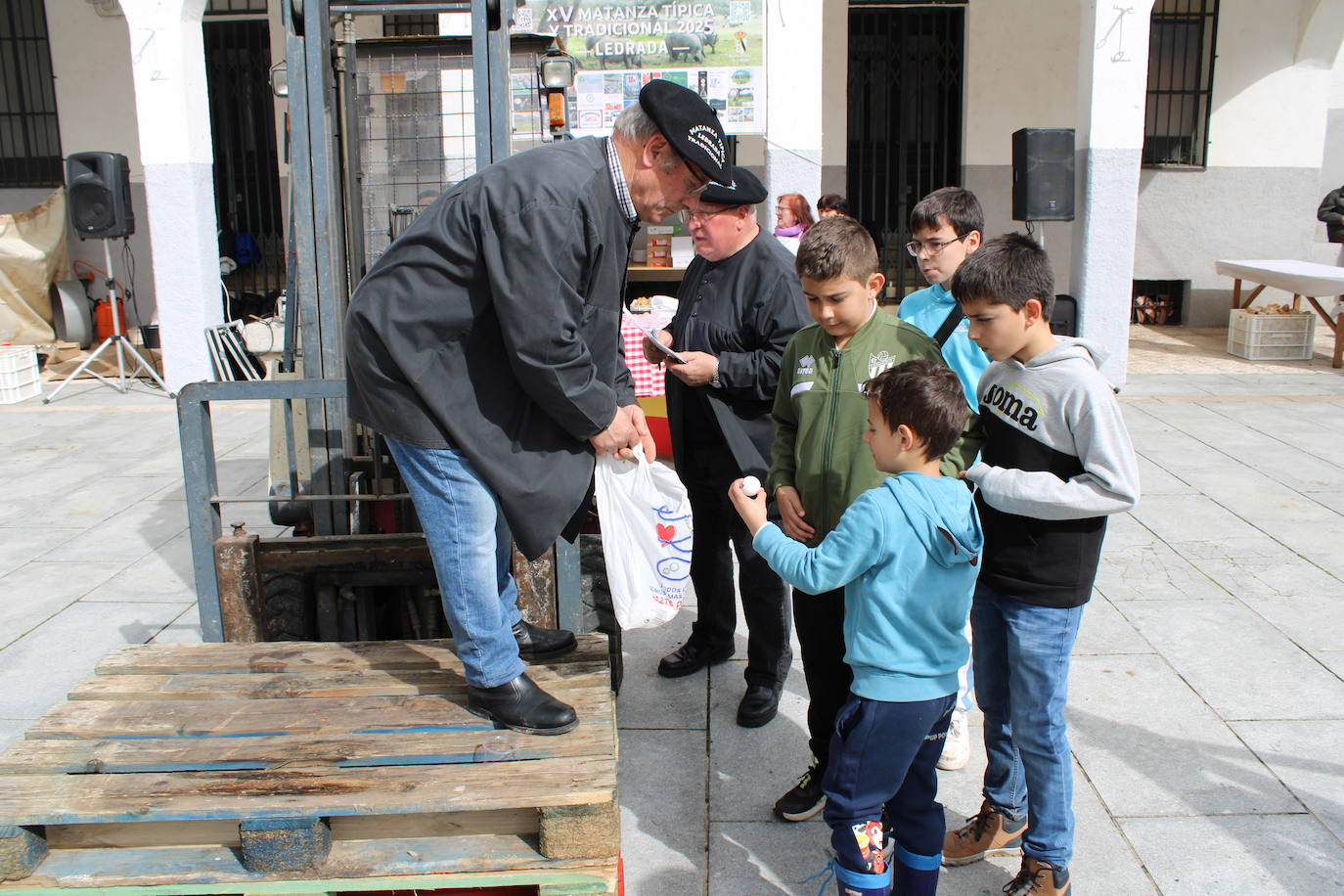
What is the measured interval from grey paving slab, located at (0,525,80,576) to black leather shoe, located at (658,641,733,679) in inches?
137

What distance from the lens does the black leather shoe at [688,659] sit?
13.4ft

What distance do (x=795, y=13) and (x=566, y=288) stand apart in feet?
23.1

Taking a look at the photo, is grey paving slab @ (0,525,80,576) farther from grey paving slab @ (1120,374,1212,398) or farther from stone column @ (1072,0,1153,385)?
grey paving slab @ (1120,374,1212,398)

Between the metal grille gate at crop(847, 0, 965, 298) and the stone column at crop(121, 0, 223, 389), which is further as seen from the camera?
the metal grille gate at crop(847, 0, 965, 298)

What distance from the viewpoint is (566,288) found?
241 centimetres

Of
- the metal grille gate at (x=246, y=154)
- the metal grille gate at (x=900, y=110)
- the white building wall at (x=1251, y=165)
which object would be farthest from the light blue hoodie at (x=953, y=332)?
the metal grille gate at (x=246, y=154)

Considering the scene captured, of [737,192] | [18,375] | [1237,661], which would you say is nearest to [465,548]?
[737,192]

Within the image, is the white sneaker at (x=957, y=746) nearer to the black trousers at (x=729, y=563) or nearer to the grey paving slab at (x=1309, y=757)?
the black trousers at (x=729, y=563)

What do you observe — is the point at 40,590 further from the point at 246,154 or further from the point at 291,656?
the point at 246,154

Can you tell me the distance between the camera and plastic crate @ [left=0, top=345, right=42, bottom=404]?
927 cm

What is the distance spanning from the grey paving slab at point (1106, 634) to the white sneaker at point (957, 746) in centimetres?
100

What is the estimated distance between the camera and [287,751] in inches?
101

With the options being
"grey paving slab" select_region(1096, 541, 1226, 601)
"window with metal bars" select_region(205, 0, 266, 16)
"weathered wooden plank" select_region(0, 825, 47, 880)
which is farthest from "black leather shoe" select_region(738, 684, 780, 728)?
"window with metal bars" select_region(205, 0, 266, 16)

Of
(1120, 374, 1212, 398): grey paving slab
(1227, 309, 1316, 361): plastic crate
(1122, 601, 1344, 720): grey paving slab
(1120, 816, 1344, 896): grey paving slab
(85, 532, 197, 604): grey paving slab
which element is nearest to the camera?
(1120, 816, 1344, 896): grey paving slab
